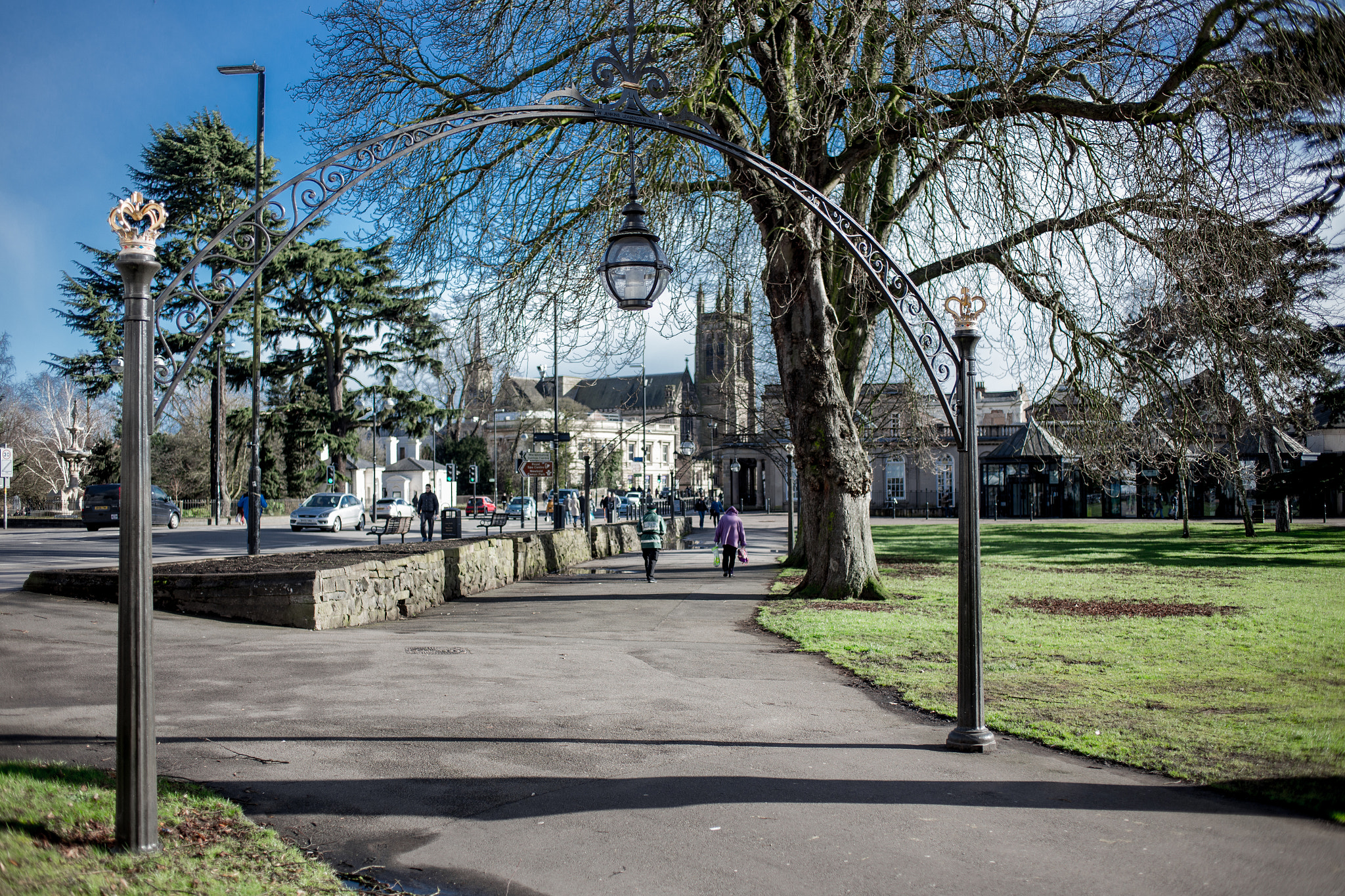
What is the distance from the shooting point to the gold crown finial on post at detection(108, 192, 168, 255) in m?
4.76

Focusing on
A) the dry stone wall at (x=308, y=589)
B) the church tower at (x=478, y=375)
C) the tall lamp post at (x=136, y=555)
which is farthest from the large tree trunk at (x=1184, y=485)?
the tall lamp post at (x=136, y=555)

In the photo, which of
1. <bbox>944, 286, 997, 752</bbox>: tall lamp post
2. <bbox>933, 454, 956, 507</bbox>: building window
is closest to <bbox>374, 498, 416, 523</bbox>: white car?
<bbox>933, 454, 956, 507</bbox>: building window

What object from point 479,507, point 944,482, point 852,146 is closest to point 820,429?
point 852,146

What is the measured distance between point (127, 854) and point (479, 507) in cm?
5795

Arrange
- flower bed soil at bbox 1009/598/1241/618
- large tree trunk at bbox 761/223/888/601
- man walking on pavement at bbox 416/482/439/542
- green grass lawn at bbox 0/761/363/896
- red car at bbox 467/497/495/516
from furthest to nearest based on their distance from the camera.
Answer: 1. red car at bbox 467/497/495/516
2. man walking on pavement at bbox 416/482/439/542
3. large tree trunk at bbox 761/223/888/601
4. flower bed soil at bbox 1009/598/1241/618
5. green grass lawn at bbox 0/761/363/896

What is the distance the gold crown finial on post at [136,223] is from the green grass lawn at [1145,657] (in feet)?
21.9

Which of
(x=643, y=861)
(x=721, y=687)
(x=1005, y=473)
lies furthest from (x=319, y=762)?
(x=1005, y=473)

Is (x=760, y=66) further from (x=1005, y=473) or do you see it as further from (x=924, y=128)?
(x=1005, y=473)

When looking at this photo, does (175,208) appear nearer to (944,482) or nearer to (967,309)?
(967,309)

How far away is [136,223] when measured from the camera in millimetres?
4887

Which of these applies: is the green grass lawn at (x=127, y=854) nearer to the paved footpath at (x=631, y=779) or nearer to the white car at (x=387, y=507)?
the paved footpath at (x=631, y=779)

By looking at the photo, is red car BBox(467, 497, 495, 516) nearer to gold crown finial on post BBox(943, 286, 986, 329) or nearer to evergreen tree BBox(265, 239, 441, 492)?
evergreen tree BBox(265, 239, 441, 492)

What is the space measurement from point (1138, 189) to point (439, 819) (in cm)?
1204

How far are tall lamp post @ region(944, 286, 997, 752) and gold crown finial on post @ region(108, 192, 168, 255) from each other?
4966mm
